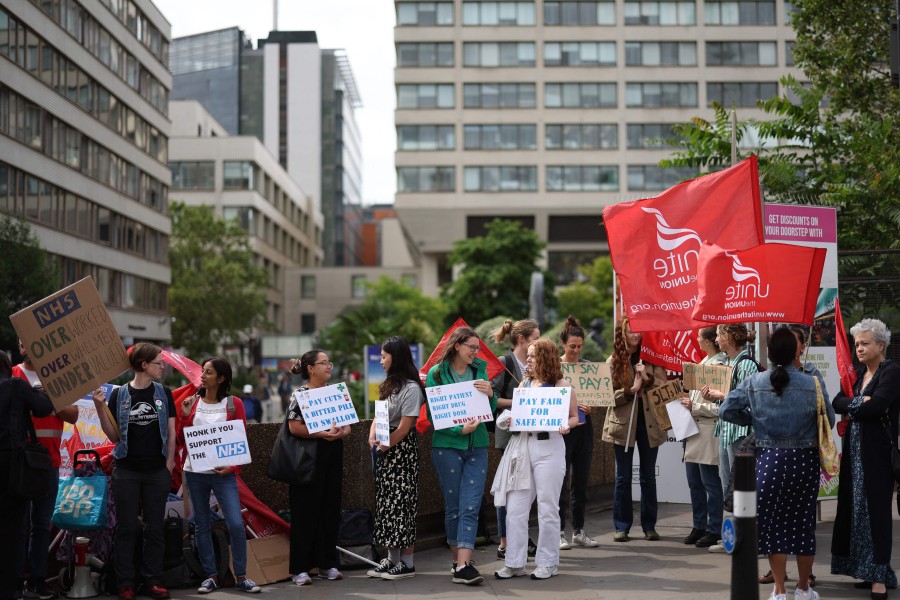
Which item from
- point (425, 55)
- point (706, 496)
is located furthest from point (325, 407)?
point (425, 55)

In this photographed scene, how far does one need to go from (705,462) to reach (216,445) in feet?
15.1

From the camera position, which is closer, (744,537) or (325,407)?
(744,537)

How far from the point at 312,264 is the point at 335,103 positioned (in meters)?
18.3

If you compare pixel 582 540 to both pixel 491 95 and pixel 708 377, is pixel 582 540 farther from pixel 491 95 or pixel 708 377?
pixel 491 95

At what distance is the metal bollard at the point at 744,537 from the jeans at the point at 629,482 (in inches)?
187

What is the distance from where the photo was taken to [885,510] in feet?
26.3

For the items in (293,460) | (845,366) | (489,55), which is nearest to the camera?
(845,366)

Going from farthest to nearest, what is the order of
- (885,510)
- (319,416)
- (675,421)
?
(675,421) < (319,416) < (885,510)

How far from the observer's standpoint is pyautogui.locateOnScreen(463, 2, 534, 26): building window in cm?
7131

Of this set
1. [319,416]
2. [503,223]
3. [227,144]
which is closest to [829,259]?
[319,416]

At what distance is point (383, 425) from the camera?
9.07 m

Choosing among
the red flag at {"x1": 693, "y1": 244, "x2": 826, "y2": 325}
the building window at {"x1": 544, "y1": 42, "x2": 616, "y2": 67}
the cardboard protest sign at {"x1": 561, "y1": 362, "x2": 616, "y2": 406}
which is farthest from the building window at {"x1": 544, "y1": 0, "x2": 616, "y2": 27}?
the red flag at {"x1": 693, "y1": 244, "x2": 826, "y2": 325}

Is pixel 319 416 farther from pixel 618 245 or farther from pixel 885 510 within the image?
pixel 885 510

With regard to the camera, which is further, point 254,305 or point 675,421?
point 254,305
